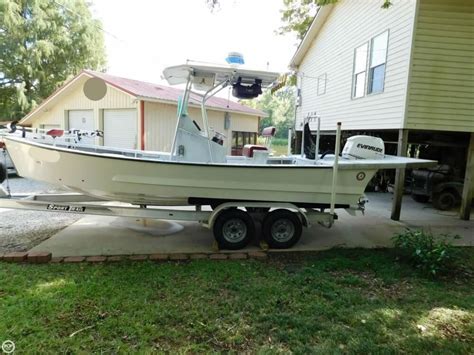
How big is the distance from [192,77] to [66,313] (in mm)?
3446

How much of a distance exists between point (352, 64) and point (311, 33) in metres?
3.52

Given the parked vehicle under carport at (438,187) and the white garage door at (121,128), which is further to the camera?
the white garage door at (121,128)

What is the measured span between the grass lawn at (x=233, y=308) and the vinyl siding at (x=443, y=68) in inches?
149

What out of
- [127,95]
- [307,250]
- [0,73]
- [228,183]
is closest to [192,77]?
[228,183]

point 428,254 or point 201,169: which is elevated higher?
point 201,169

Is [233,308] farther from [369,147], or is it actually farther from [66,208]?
[369,147]

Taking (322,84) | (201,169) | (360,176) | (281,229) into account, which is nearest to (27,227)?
(201,169)

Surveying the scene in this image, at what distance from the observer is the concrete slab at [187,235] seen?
16.0ft

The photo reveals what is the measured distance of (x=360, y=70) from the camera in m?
8.88

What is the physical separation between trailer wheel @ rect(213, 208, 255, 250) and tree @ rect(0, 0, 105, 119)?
21.2 m

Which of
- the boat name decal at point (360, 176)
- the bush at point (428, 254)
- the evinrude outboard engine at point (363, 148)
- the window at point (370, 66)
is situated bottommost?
the bush at point (428, 254)

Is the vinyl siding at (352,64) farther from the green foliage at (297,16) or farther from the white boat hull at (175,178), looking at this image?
the green foliage at (297,16)

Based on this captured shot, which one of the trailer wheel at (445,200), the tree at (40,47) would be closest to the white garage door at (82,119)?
the tree at (40,47)

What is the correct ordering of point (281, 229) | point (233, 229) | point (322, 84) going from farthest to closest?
point (322, 84)
point (281, 229)
point (233, 229)
